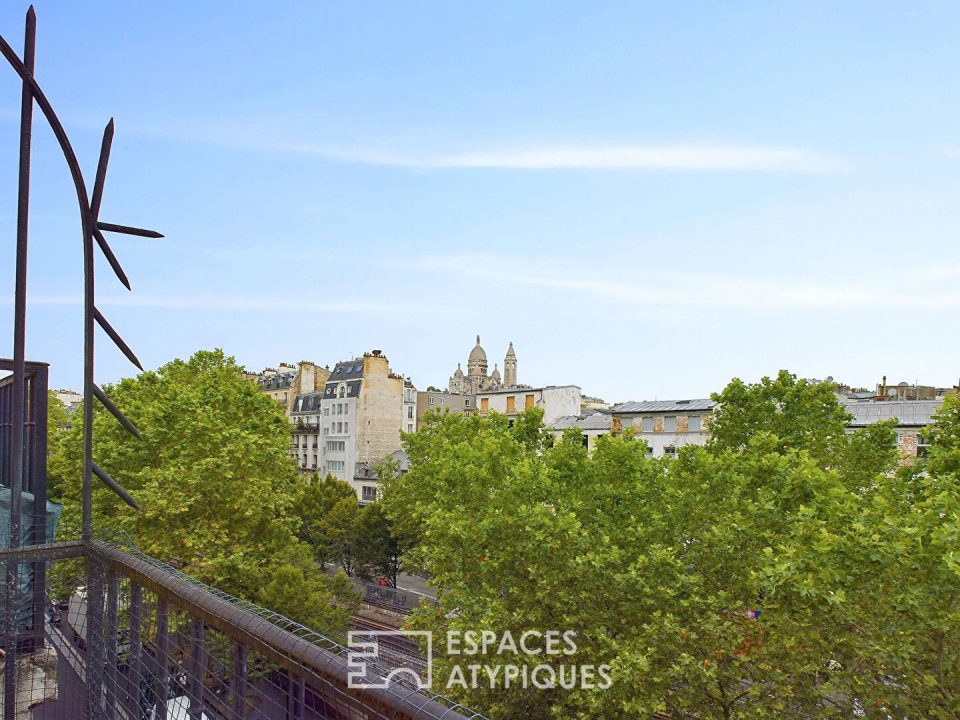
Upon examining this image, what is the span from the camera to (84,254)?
147 inches

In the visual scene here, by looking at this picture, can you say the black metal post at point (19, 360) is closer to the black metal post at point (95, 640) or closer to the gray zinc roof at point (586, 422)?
the black metal post at point (95, 640)

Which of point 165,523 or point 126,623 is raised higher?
point 126,623

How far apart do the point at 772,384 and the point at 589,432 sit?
67.1 feet

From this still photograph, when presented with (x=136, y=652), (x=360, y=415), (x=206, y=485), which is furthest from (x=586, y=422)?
(x=136, y=652)

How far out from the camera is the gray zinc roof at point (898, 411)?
106 feet

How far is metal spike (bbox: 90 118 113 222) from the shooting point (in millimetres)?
3846

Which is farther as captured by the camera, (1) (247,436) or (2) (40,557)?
(1) (247,436)

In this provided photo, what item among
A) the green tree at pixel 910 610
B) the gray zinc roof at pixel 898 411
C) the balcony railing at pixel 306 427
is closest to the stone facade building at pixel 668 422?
the gray zinc roof at pixel 898 411

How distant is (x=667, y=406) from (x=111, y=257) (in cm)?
3733

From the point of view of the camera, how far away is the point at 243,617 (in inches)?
87.8

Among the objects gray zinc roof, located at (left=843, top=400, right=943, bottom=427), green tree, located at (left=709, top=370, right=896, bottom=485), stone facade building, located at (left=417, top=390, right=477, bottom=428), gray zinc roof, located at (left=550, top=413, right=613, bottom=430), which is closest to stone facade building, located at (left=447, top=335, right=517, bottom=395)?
stone facade building, located at (left=417, top=390, right=477, bottom=428)

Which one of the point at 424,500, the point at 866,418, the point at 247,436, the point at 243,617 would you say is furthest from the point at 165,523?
the point at 866,418

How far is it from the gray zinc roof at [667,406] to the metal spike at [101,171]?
117ft

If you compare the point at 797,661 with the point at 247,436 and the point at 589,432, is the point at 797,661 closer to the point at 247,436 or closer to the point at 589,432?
the point at 247,436
